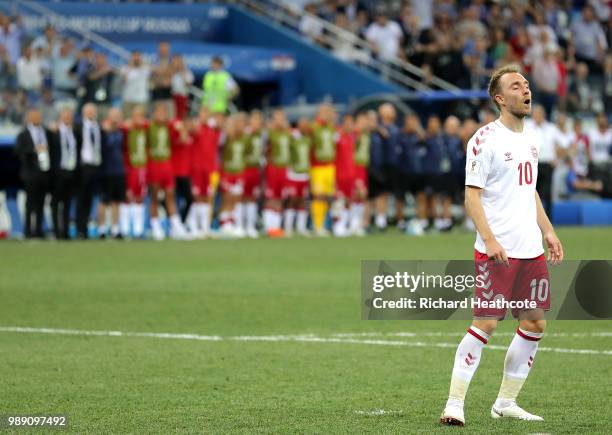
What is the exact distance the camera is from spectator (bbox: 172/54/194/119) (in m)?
28.5

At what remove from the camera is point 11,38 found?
28.4m

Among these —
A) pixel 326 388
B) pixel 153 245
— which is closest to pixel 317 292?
pixel 326 388

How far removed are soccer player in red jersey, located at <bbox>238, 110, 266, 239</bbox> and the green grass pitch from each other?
7425mm

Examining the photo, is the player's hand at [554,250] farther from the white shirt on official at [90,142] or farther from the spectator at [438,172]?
the spectator at [438,172]

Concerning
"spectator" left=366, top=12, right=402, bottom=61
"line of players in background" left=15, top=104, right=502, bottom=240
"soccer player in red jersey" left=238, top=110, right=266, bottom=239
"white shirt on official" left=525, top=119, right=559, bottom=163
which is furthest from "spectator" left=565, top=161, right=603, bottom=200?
"soccer player in red jersey" left=238, top=110, right=266, bottom=239

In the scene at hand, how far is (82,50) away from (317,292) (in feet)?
47.9

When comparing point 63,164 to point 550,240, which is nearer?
point 550,240

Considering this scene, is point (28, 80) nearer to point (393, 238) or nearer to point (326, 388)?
point (393, 238)

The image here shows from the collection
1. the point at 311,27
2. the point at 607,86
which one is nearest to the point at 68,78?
the point at 311,27

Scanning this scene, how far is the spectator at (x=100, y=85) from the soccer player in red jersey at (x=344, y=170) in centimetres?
479

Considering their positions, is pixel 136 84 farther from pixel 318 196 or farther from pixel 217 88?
pixel 318 196

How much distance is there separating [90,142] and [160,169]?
4.83 ft

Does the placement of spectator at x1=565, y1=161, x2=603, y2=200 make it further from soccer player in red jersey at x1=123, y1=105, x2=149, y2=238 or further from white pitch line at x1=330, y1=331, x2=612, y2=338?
white pitch line at x1=330, y1=331, x2=612, y2=338

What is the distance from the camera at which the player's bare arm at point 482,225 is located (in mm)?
7578
